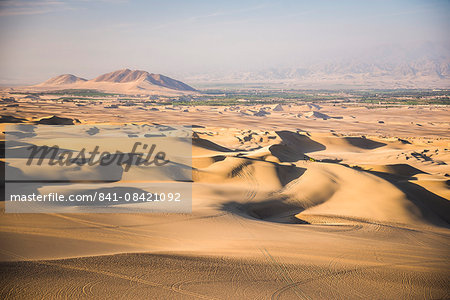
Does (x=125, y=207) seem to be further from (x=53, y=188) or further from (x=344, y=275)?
(x=344, y=275)

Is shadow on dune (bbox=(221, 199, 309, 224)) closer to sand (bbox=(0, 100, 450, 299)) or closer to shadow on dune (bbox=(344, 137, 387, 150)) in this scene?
sand (bbox=(0, 100, 450, 299))

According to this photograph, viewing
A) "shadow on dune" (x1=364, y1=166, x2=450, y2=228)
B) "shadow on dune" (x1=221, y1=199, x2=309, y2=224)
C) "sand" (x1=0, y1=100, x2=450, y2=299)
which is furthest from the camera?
"shadow on dune" (x1=364, y1=166, x2=450, y2=228)

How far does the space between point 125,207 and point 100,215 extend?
5.05 feet

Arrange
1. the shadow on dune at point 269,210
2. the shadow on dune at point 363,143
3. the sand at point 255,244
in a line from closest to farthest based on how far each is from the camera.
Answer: the sand at point 255,244, the shadow on dune at point 269,210, the shadow on dune at point 363,143

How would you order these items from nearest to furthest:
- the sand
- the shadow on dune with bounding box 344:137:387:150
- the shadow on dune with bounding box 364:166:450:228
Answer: the sand, the shadow on dune with bounding box 364:166:450:228, the shadow on dune with bounding box 344:137:387:150

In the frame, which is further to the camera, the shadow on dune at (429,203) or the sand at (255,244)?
the shadow on dune at (429,203)

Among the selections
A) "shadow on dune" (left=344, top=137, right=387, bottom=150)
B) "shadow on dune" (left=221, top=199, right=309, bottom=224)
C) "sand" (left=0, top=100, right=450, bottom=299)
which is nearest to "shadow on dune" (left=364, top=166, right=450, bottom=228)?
"sand" (left=0, top=100, right=450, bottom=299)

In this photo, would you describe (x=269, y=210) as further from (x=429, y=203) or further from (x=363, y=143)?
(x=363, y=143)

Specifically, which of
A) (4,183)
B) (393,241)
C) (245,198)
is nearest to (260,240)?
(393,241)

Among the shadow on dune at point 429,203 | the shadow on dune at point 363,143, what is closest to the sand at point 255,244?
the shadow on dune at point 429,203

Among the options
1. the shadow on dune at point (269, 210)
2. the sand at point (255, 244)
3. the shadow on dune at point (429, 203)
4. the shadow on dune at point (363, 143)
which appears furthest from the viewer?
the shadow on dune at point (363, 143)

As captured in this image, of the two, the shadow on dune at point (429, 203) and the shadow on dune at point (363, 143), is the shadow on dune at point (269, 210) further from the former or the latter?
the shadow on dune at point (363, 143)

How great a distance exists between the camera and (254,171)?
20.6 meters

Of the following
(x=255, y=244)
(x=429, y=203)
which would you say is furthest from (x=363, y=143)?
(x=255, y=244)
